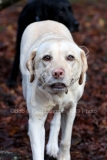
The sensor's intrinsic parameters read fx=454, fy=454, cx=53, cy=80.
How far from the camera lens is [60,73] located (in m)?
4.02

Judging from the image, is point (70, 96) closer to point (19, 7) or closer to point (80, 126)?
point (80, 126)

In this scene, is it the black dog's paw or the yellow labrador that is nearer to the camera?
the yellow labrador

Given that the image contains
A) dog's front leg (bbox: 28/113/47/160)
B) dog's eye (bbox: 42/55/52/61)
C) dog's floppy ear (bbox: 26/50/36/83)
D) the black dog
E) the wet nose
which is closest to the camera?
the wet nose

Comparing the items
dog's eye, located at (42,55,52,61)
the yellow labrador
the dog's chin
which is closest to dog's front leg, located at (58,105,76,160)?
the yellow labrador

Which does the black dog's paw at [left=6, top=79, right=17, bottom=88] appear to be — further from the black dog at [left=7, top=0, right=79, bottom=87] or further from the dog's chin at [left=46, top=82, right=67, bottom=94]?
the dog's chin at [left=46, top=82, right=67, bottom=94]

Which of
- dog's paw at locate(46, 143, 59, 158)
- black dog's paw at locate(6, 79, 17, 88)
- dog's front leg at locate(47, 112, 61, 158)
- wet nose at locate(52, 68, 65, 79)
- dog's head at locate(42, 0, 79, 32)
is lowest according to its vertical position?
black dog's paw at locate(6, 79, 17, 88)

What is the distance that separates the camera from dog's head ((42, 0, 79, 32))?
775 centimetres

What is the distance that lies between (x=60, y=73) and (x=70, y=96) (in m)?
0.77

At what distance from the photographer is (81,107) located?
724 centimetres

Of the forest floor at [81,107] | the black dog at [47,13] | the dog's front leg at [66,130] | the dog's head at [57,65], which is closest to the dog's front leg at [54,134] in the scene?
the forest floor at [81,107]

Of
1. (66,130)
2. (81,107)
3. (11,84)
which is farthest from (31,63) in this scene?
(11,84)

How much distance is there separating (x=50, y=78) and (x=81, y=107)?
3.18 meters

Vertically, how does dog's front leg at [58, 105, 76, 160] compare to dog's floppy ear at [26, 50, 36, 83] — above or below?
below

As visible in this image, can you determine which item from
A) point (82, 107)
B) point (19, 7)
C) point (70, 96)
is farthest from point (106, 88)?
point (19, 7)
